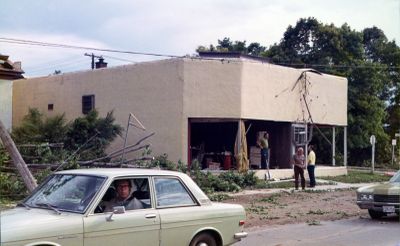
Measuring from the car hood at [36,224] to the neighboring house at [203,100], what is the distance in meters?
16.7

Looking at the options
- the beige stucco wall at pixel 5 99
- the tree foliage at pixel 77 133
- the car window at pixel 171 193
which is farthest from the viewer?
the beige stucco wall at pixel 5 99

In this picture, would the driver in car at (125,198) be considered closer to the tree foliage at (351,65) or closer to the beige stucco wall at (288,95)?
the beige stucco wall at (288,95)

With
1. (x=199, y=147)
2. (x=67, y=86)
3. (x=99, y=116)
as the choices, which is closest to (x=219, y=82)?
(x=199, y=147)

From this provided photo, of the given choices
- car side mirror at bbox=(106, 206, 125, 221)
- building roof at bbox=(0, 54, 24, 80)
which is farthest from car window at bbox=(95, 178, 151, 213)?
building roof at bbox=(0, 54, 24, 80)

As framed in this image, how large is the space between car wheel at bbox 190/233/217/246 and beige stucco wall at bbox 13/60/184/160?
15307 mm

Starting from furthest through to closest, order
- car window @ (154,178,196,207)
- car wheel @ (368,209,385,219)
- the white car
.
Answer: car wheel @ (368,209,385,219), car window @ (154,178,196,207), the white car

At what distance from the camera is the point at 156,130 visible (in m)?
24.1

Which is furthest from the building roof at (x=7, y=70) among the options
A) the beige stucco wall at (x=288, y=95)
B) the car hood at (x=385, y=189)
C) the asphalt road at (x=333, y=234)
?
the car hood at (x=385, y=189)

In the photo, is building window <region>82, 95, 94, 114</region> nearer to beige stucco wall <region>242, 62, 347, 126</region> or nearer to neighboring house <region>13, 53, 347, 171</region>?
neighboring house <region>13, 53, 347, 171</region>

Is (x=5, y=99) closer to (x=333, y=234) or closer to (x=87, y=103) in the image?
(x=87, y=103)

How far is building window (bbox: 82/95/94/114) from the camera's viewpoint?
26.8 m

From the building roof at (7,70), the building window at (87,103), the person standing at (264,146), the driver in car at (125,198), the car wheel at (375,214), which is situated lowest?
the car wheel at (375,214)

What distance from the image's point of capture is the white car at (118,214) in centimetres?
631

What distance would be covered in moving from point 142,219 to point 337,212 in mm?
10090
